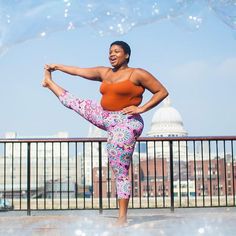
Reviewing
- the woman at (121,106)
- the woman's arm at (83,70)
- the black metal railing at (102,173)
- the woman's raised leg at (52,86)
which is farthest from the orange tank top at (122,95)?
the black metal railing at (102,173)

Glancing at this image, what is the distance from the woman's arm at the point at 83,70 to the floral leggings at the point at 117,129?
0.21 meters

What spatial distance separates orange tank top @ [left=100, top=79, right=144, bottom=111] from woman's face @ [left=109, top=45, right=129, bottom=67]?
19cm

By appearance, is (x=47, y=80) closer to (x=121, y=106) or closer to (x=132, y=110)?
(x=121, y=106)

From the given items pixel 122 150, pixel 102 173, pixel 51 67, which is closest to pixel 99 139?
pixel 102 173

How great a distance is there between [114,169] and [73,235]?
2.58 ft

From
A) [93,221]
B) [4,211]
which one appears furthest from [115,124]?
[4,211]

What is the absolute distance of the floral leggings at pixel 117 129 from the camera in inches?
161

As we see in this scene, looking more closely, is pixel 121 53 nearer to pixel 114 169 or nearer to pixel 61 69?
pixel 61 69

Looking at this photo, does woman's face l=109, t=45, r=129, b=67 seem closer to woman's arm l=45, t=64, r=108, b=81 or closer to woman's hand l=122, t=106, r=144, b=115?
woman's arm l=45, t=64, r=108, b=81

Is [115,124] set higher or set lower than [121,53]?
lower

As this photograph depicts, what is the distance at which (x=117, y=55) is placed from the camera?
4211 millimetres

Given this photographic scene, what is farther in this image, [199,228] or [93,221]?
[93,221]

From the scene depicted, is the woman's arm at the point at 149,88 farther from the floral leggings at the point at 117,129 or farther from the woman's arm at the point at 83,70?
the woman's arm at the point at 83,70

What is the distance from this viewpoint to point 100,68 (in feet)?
14.4
